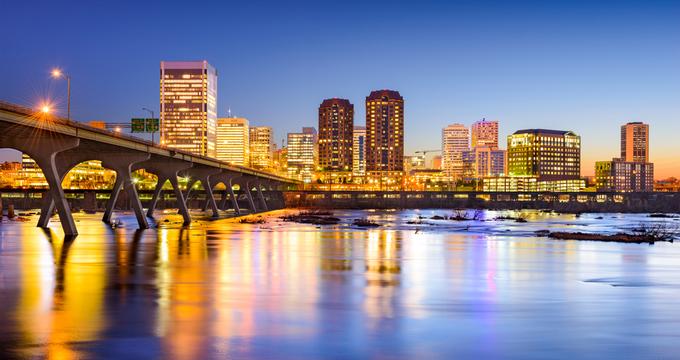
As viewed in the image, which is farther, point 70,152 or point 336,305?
point 70,152

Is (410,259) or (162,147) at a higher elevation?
(162,147)

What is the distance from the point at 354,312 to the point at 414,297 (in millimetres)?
3905

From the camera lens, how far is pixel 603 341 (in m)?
16.8

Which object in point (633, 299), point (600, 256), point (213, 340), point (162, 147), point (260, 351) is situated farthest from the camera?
point (162, 147)

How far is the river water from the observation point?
15945 millimetres

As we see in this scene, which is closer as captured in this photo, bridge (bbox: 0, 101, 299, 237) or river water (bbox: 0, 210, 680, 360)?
river water (bbox: 0, 210, 680, 360)

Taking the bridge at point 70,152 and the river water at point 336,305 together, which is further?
the bridge at point 70,152

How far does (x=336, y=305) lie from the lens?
869 inches

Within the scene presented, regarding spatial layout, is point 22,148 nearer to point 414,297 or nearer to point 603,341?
point 414,297

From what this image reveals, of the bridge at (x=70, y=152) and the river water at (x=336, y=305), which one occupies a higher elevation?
the bridge at (x=70, y=152)

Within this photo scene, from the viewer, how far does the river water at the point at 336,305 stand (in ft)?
52.3

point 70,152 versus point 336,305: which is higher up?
point 70,152

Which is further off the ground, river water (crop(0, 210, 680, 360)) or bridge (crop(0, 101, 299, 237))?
bridge (crop(0, 101, 299, 237))

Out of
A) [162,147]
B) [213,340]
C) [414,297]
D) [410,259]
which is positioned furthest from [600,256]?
[162,147]
